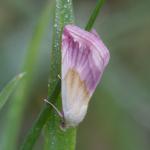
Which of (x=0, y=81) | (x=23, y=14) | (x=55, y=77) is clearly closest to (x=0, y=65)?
(x=0, y=81)

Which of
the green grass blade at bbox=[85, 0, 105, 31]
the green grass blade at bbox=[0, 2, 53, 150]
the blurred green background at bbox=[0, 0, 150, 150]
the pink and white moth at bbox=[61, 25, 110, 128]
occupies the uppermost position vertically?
the green grass blade at bbox=[85, 0, 105, 31]

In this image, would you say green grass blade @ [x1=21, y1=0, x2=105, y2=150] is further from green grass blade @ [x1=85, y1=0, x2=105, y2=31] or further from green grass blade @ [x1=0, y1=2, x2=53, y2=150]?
green grass blade @ [x1=0, y1=2, x2=53, y2=150]

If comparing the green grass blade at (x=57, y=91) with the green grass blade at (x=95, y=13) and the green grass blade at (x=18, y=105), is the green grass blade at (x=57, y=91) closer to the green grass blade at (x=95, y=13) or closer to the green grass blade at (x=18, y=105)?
the green grass blade at (x=95, y=13)

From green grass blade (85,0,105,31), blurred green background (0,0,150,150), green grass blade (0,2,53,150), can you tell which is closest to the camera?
green grass blade (85,0,105,31)

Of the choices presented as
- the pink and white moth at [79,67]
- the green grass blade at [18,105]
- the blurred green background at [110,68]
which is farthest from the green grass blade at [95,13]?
the blurred green background at [110,68]

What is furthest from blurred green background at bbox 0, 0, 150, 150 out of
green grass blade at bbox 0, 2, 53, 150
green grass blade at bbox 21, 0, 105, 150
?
green grass blade at bbox 21, 0, 105, 150
